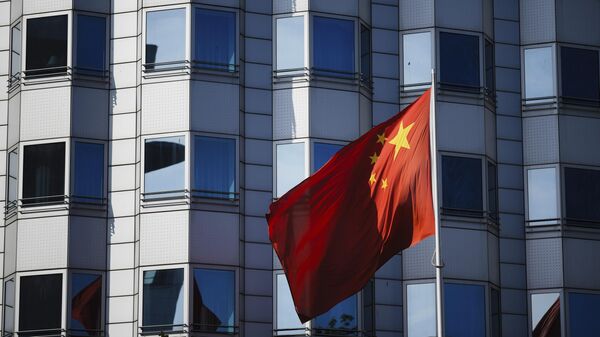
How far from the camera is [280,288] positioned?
5031cm

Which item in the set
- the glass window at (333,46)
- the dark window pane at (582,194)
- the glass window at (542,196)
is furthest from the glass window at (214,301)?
the dark window pane at (582,194)

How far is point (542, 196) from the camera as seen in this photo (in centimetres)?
5344

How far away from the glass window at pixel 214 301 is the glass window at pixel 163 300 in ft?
1.68

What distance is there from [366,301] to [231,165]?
235 inches

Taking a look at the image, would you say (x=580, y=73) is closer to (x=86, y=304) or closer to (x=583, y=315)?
(x=583, y=315)

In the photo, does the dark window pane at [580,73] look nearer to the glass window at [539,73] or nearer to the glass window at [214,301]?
the glass window at [539,73]

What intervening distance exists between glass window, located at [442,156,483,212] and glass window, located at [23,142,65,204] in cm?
1213

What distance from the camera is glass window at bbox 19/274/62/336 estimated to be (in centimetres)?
4950

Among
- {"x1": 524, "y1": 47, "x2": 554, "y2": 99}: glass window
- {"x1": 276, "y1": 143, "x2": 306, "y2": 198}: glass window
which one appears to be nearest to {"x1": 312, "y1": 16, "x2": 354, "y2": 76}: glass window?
{"x1": 276, "y1": 143, "x2": 306, "y2": 198}: glass window

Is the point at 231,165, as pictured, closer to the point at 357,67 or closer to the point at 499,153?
the point at 357,67

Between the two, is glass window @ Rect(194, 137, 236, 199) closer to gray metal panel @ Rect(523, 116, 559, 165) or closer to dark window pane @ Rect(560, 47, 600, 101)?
gray metal panel @ Rect(523, 116, 559, 165)

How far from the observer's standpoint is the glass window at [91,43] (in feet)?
170

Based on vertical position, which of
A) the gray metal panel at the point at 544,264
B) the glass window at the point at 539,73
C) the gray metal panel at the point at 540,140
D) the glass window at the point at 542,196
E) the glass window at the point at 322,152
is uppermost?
the glass window at the point at 539,73

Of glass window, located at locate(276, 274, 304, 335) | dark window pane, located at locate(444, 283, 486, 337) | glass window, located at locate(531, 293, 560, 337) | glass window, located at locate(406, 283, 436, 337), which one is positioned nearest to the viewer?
glass window, located at locate(276, 274, 304, 335)
